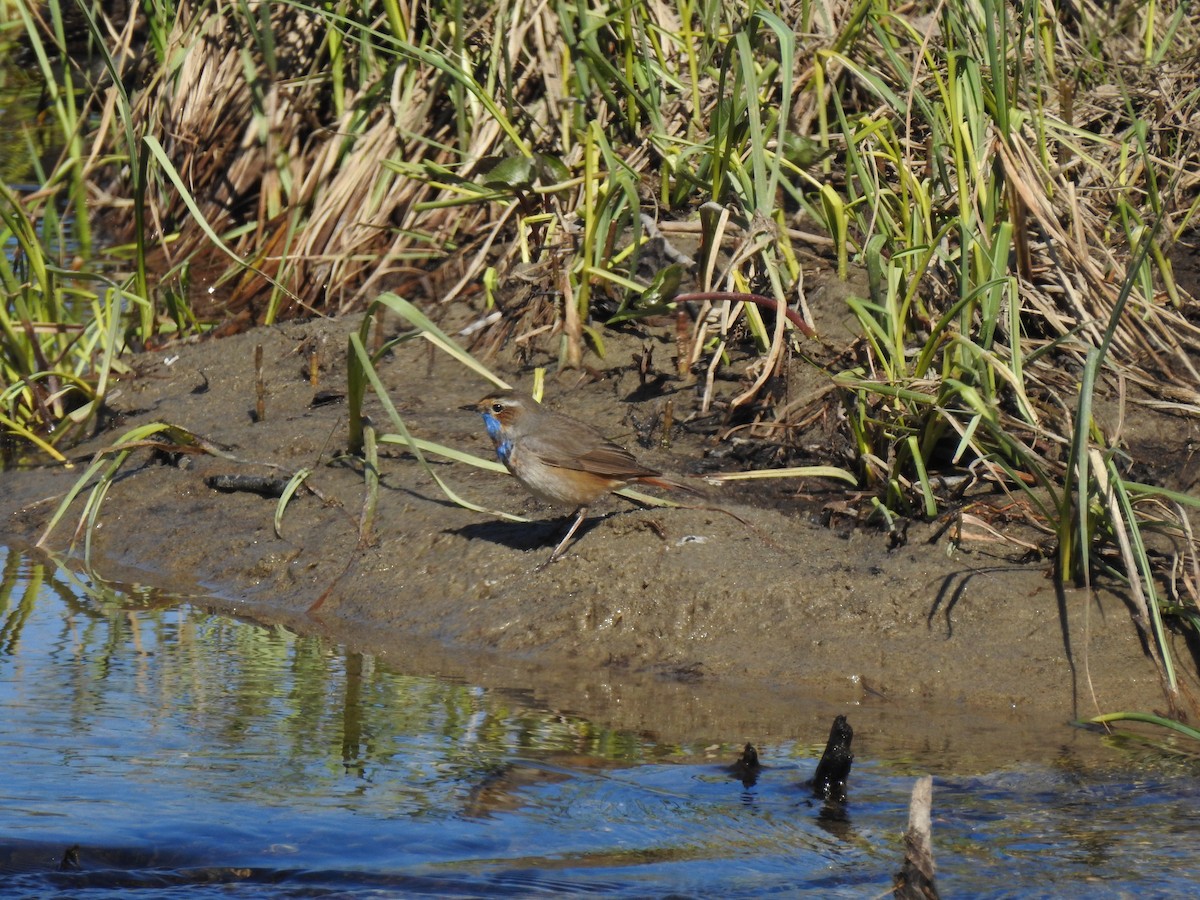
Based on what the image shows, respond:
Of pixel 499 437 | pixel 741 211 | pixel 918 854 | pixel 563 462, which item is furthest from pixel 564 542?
pixel 918 854

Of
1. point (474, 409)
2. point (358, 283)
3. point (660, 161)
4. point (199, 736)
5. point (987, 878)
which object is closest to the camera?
point (987, 878)

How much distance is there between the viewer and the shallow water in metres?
3.57

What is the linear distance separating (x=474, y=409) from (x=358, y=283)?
159 centimetres

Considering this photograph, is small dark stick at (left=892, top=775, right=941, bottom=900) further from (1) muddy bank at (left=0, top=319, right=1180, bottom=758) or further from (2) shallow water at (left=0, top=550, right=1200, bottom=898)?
(1) muddy bank at (left=0, top=319, right=1180, bottom=758)

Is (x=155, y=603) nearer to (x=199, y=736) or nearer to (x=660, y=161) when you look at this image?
(x=199, y=736)

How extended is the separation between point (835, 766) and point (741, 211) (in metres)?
3.39

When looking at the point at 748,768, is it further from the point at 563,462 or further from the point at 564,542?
the point at 563,462

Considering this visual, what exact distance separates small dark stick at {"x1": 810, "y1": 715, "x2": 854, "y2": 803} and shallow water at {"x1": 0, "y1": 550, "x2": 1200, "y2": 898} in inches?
2.3

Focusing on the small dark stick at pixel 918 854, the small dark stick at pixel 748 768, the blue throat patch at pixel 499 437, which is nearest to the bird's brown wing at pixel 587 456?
the blue throat patch at pixel 499 437

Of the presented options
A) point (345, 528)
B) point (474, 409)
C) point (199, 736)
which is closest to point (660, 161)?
point (474, 409)

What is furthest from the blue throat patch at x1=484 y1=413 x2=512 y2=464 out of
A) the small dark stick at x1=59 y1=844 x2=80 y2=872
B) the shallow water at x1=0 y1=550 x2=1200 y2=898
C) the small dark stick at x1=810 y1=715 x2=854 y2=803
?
the small dark stick at x1=59 y1=844 x2=80 y2=872

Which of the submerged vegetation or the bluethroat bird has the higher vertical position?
the submerged vegetation

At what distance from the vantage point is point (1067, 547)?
502 centimetres

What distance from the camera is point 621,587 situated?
5434 millimetres
